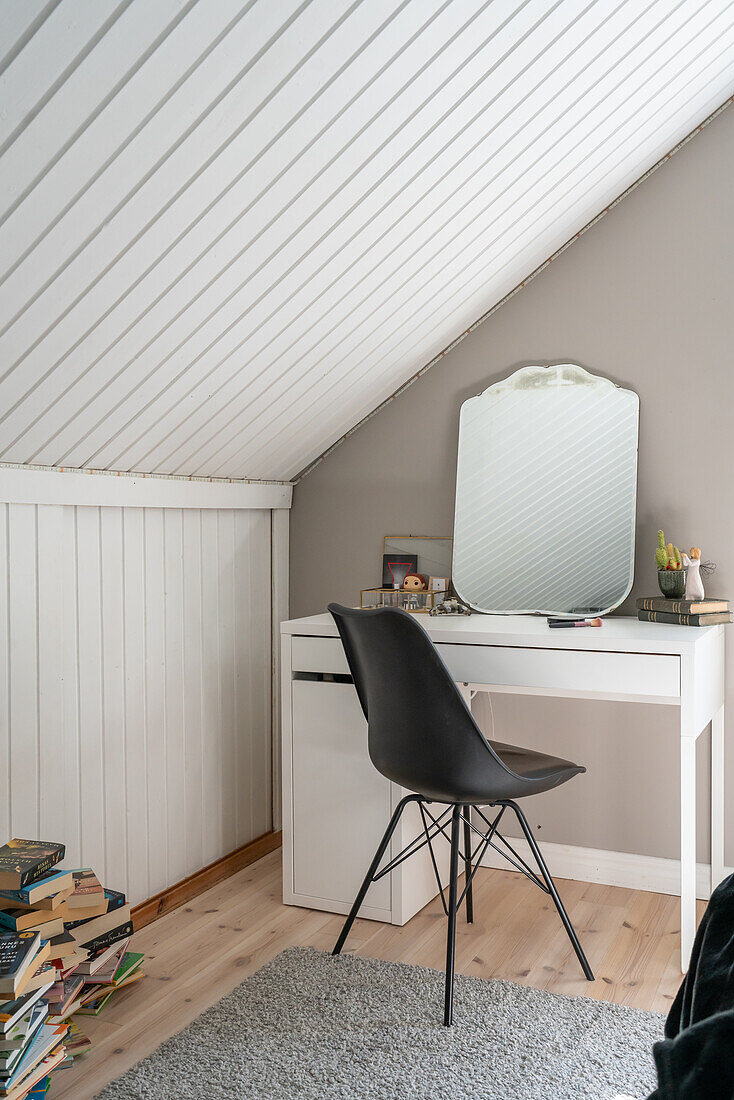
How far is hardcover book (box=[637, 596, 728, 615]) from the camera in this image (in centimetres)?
254

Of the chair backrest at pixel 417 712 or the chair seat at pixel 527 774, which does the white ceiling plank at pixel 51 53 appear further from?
the chair seat at pixel 527 774

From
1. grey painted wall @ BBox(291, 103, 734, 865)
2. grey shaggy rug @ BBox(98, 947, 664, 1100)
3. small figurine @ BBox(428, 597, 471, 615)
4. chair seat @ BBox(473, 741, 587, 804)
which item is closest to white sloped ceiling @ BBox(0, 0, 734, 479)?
grey painted wall @ BBox(291, 103, 734, 865)

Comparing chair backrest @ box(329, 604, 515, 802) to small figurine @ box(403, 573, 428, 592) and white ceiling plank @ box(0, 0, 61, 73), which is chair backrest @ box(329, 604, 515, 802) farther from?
white ceiling plank @ box(0, 0, 61, 73)

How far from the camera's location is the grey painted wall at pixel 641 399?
109 inches

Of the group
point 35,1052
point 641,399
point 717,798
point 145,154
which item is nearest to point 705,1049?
point 35,1052

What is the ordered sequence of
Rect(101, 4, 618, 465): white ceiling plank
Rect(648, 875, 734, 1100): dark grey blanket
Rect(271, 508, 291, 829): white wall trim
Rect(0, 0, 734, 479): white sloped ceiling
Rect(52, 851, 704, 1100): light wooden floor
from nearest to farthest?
Rect(648, 875, 734, 1100): dark grey blanket < Rect(0, 0, 734, 479): white sloped ceiling < Rect(52, 851, 704, 1100): light wooden floor < Rect(101, 4, 618, 465): white ceiling plank < Rect(271, 508, 291, 829): white wall trim

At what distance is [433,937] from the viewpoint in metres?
2.56

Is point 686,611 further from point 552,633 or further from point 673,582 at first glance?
point 552,633

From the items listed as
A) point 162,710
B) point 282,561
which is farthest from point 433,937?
point 282,561

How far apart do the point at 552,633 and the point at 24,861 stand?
1.38 metres

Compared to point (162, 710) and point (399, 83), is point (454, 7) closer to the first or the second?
point (399, 83)

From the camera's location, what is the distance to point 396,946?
2.51 m

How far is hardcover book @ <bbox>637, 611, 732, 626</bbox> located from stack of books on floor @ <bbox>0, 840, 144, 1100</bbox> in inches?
62.7

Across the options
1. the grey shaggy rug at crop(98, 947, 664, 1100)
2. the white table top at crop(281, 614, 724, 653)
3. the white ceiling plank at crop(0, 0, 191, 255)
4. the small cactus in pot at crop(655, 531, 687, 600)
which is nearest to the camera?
the white ceiling plank at crop(0, 0, 191, 255)
